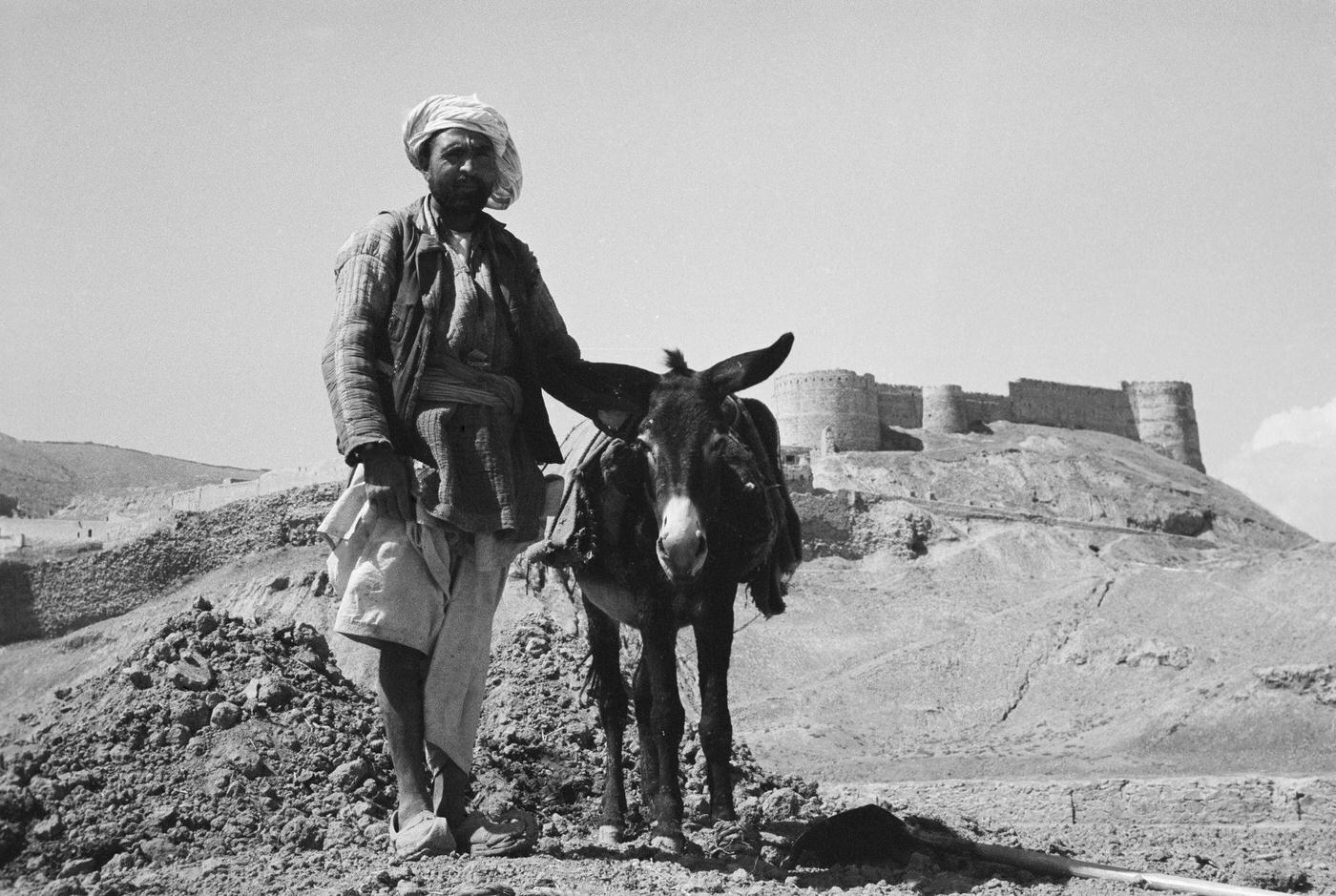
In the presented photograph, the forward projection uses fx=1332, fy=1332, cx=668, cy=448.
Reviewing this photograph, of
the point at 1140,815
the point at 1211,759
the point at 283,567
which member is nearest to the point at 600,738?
the point at 1140,815

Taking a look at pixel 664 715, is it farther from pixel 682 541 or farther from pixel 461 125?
pixel 461 125

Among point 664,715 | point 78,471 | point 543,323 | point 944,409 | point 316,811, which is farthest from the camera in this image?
point 78,471

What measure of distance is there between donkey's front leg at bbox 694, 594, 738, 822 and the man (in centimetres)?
86

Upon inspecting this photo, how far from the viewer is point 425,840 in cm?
410

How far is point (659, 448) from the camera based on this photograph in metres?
4.61

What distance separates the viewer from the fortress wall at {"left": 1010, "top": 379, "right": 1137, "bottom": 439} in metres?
72.2

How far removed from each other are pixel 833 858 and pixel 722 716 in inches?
26.6

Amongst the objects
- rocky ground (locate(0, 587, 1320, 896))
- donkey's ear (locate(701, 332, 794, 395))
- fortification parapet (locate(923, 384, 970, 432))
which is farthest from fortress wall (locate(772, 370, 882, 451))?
donkey's ear (locate(701, 332, 794, 395))

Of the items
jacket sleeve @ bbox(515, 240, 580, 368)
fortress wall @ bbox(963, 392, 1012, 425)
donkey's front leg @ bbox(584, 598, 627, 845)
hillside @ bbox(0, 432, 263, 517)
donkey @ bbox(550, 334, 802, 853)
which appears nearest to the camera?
donkey @ bbox(550, 334, 802, 853)

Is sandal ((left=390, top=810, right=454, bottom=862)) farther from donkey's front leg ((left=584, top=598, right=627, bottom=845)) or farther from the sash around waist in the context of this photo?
donkey's front leg ((left=584, top=598, right=627, bottom=845))

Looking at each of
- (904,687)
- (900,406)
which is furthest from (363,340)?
(900,406)

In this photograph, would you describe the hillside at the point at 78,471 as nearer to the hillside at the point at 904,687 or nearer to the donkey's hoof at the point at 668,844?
the hillside at the point at 904,687

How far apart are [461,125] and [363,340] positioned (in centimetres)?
87

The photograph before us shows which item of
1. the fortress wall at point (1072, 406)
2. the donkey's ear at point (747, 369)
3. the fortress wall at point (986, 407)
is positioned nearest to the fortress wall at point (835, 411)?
the fortress wall at point (986, 407)
